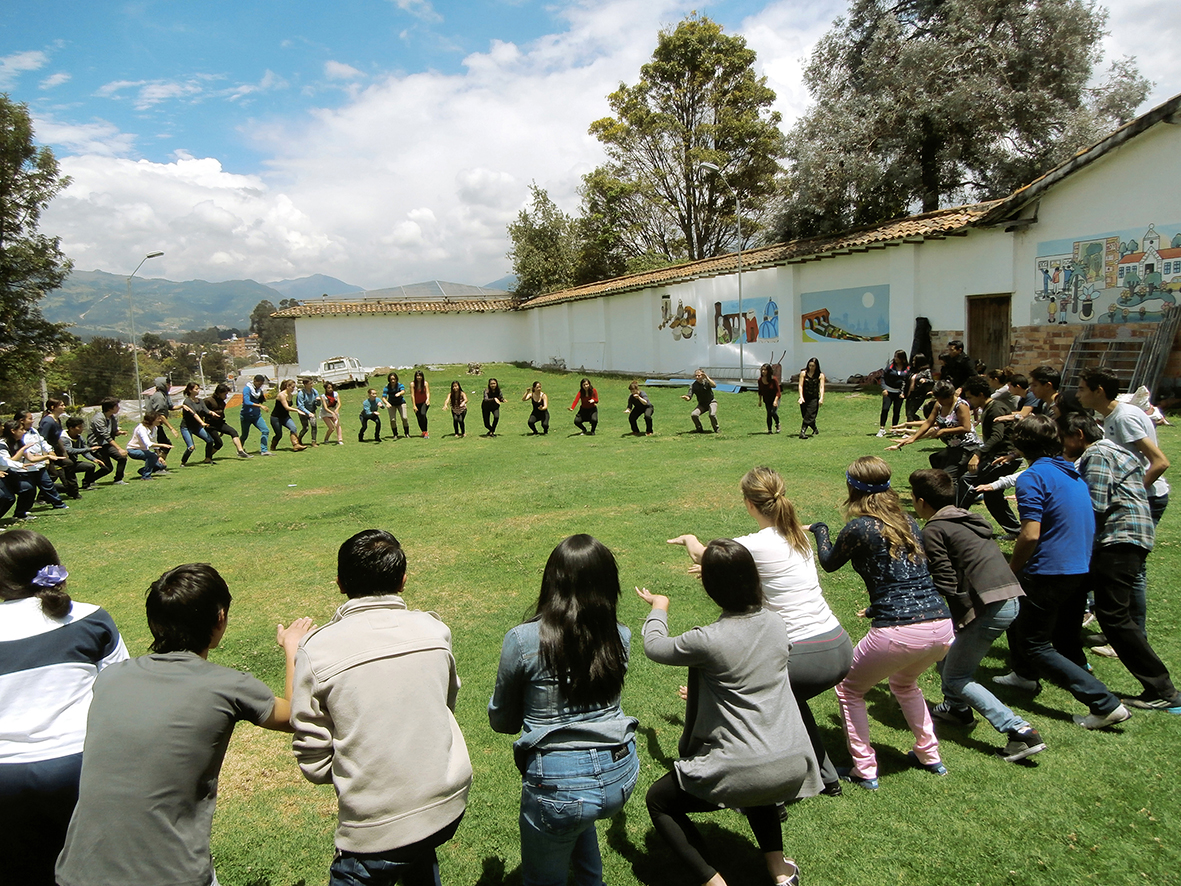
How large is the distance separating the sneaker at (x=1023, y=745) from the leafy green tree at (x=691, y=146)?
1389 inches

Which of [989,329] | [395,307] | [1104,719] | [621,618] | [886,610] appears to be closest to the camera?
[886,610]

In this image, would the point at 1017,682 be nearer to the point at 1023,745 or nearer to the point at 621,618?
the point at 1023,745

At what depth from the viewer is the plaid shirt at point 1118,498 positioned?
14.0ft

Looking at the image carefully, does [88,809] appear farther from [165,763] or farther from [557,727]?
[557,727]

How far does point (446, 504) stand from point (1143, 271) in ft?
50.9

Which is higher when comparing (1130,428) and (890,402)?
(1130,428)

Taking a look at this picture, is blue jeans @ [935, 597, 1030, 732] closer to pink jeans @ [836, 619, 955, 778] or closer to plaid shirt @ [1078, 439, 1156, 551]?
pink jeans @ [836, 619, 955, 778]

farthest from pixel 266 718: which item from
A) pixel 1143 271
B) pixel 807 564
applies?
pixel 1143 271

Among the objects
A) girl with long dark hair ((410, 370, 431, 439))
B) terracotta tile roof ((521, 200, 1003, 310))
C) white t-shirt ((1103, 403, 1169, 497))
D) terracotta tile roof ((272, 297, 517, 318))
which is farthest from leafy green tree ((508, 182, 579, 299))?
white t-shirt ((1103, 403, 1169, 497))

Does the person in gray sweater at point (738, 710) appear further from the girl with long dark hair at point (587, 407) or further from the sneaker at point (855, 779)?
Answer: the girl with long dark hair at point (587, 407)

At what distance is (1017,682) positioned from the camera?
447cm

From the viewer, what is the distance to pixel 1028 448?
166 inches

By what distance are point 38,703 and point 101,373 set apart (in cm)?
7746

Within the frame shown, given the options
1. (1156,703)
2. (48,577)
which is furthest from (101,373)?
(1156,703)
